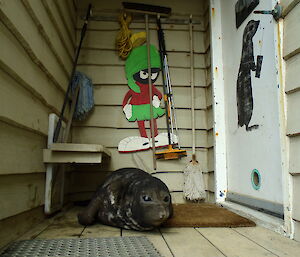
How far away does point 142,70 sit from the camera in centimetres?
281

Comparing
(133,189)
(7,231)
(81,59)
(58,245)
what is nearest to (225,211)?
(133,189)

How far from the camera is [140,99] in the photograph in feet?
9.00

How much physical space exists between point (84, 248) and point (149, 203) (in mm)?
421

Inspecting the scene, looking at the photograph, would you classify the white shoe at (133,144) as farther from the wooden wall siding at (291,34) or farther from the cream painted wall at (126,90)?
the wooden wall siding at (291,34)

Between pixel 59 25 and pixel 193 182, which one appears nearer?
pixel 59 25

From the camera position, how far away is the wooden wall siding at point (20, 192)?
1221 mm

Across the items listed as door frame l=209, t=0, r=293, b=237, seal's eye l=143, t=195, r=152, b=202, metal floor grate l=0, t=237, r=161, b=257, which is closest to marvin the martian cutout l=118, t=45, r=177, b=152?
door frame l=209, t=0, r=293, b=237

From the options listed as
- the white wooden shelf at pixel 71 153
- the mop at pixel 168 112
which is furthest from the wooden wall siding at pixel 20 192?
the mop at pixel 168 112

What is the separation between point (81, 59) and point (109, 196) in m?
1.63

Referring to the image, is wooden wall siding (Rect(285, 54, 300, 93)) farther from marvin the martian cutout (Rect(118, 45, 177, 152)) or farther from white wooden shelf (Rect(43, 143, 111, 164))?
marvin the martian cutout (Rect(118, 45, 177, 152))

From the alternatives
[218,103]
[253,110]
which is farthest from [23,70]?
[218,103]

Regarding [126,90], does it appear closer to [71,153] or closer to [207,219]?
[71,153]

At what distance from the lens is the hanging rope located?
2766mm

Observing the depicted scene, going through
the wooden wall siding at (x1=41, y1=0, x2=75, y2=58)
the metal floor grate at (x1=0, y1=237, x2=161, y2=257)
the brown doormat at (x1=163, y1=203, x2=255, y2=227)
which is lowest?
the metal floor grate at (x1=0, y1=237, x2=161, y2=257)
